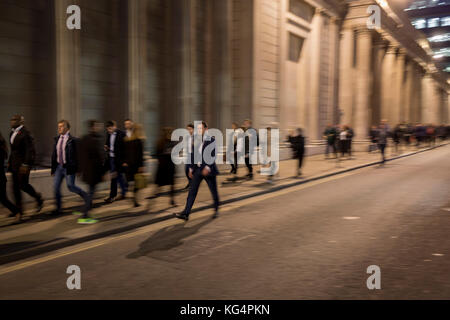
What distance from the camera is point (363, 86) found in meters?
28.2

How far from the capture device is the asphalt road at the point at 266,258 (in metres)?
4.09

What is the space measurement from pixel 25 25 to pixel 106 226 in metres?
5.96

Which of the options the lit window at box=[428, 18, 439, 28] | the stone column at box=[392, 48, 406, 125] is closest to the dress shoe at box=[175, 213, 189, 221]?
the stone column at box=[392, 48, 406, 125]

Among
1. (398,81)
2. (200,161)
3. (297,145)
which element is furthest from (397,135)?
(200,161)

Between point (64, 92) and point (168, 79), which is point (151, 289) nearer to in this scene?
point (64, 92)

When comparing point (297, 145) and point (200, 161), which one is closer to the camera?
point (200, 161)

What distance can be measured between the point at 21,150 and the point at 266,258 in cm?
480

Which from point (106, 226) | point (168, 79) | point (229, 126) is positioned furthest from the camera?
point (229, 126)

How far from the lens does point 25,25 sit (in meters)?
9.70

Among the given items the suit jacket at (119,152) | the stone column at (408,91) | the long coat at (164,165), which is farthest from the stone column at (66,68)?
the stone column at (408,91)

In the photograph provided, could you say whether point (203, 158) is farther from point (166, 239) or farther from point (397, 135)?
point (397, 135)

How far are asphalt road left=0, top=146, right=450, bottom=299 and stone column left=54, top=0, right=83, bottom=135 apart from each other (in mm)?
4449

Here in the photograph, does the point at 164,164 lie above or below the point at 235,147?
below
